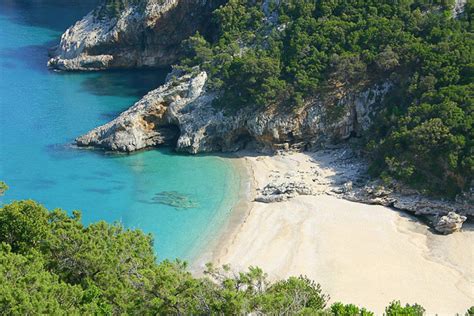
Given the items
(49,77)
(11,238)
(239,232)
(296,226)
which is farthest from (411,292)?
(49,77)

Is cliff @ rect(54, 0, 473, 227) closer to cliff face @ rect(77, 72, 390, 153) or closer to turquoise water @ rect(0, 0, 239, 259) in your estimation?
cliff face @ rect(77, 72, 390, 153)

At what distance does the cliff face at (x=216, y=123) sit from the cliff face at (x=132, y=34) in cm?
1647

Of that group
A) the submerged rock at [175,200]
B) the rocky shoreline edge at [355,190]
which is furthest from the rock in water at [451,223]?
the submerged rock at [175,200]

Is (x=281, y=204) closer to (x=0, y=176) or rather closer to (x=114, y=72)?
(x=0, y=176)

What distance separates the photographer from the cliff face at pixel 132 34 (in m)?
65.4

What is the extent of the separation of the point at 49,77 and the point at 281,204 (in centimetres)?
3820

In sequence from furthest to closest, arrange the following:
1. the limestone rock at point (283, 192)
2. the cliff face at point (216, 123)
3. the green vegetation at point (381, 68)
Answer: the cliff face at point (216, 123), the limestone rock at point (283, 192), the green vegetation at point (381, 68)

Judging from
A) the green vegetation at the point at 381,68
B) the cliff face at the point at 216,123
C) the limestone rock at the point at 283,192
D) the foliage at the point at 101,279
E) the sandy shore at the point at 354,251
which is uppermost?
the green vegetation at the point at 381,68

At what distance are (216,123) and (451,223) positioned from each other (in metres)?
19.7

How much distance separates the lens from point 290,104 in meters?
46.2

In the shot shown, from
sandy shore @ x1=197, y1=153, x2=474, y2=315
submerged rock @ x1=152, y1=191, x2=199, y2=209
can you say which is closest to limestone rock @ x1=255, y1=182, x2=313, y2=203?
sandy shore @ x1=197, y1=153, x2=474, y2=315

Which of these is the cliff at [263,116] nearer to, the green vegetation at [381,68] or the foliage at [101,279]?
the green vegetation at [381,68]

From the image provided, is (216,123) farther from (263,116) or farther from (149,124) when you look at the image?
(149,124)

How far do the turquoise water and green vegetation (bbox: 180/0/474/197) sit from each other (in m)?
7.60
